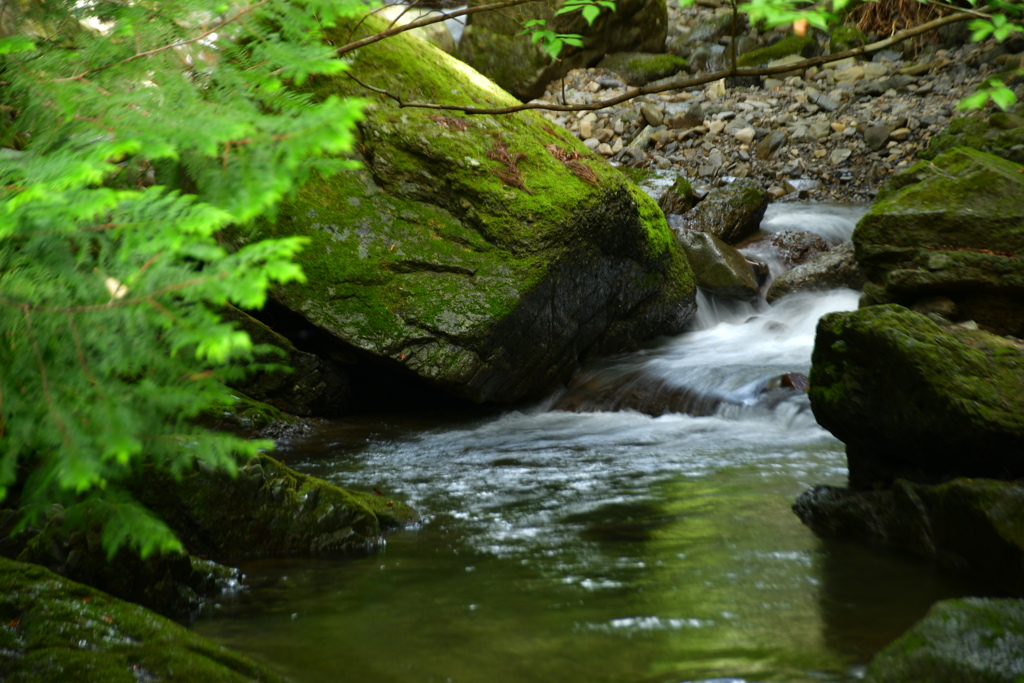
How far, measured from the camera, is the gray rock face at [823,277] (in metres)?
11.3

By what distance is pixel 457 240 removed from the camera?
7.73 metres

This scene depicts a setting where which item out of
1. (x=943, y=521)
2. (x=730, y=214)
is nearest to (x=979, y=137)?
(x=730, y=214)

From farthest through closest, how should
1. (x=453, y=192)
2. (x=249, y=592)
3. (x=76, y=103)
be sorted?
1. (x=453, y=192)
2. (x=249, y=592)
3. (x=76, y=103)

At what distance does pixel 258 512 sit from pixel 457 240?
4121 millimetres

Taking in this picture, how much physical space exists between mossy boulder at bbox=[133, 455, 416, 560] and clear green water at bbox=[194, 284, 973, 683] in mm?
197

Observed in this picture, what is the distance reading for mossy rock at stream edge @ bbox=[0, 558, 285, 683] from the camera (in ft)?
7.34

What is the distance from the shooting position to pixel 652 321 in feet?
33.0

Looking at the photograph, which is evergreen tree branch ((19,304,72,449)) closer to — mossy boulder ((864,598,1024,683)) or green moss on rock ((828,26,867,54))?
mossy boulder ((864,598,1024,683))

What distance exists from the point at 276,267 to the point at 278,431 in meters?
6.03

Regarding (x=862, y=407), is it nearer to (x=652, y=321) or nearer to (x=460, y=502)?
(x=460, y=502)

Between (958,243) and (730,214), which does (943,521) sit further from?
(730,214)

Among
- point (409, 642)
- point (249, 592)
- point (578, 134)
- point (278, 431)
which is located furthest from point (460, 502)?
point (578, 134)

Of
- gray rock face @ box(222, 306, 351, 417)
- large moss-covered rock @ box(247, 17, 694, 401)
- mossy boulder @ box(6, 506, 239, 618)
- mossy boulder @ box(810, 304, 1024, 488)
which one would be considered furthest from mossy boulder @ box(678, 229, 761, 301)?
mossy boulder @ box(6, 506, 239, 618)

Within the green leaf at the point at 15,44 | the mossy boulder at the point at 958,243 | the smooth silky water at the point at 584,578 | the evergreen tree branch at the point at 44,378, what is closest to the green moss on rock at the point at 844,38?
the mossy boulder at the point at 958,243
